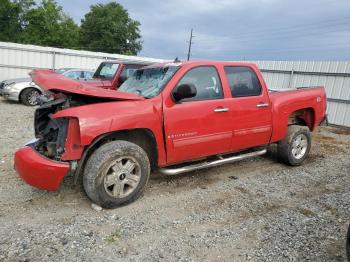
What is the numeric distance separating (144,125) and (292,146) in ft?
10.8

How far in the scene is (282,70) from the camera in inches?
552

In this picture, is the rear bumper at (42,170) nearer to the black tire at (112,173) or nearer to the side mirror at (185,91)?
the black tire at (112,173)

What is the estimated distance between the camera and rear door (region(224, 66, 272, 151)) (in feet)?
15.9

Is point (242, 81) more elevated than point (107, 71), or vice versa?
point (242, 81)

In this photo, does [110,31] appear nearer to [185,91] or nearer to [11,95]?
[11,95]

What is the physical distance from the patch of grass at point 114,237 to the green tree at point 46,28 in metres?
43.1

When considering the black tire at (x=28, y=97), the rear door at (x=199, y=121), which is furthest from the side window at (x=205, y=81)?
the black tire at (x=28, y=97)

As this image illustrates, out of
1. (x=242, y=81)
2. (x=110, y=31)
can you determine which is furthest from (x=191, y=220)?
(x=110, y=31)

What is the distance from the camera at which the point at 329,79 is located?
12.3 m

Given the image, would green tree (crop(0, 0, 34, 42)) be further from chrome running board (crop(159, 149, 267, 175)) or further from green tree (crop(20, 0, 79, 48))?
chrome running board (crop(159, 149, 267, 175))

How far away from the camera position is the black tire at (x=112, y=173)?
364 centimetres

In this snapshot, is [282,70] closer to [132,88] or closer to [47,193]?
[132,88]

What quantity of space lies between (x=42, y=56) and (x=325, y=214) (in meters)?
17.9

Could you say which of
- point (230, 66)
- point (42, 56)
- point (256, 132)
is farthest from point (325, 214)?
point (42, 56)
